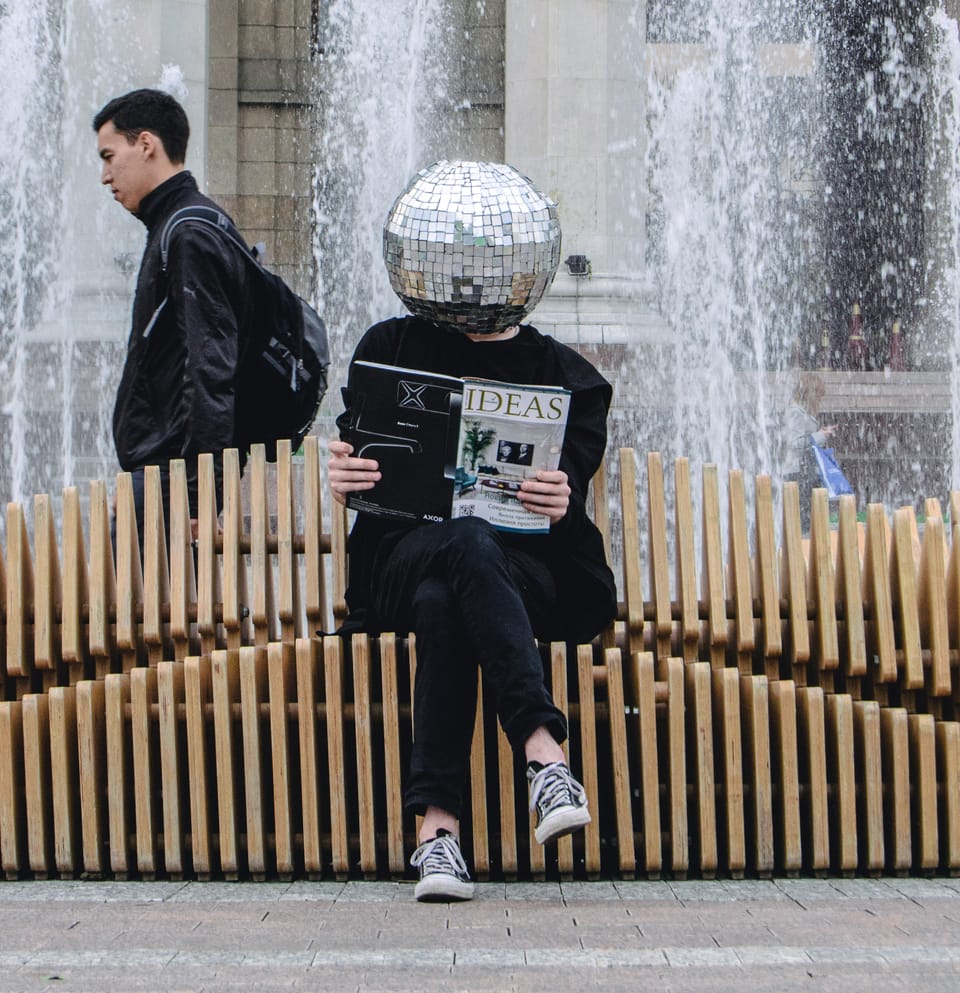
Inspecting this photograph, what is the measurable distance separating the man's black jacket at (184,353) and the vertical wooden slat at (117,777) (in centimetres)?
62

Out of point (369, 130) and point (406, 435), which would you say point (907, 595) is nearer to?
point (406, 435)

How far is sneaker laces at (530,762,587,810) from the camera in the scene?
336cm

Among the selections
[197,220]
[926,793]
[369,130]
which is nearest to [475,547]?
[926,793]

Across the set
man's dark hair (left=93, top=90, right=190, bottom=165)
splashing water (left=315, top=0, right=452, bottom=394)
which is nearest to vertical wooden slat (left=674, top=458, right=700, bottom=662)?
man's dark hair (left=93, top=90, right=190, bottom=165)

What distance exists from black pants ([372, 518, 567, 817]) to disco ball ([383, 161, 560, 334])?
0.52m

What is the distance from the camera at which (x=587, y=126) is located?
13828mm

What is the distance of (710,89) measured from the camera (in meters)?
15.9

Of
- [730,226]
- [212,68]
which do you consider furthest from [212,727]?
[212,68]

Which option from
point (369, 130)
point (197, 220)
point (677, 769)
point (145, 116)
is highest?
point (369, 130)

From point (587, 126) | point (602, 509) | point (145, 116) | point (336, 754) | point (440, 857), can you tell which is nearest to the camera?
point (440, 857)

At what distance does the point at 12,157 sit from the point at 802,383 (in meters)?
6.98

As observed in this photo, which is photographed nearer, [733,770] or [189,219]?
[733,770]

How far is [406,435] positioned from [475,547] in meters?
0.29

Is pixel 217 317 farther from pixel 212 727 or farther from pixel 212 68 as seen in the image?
pixel 212 68
